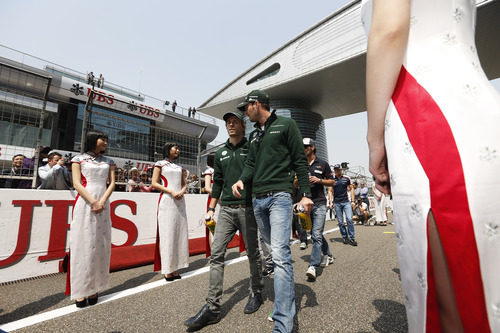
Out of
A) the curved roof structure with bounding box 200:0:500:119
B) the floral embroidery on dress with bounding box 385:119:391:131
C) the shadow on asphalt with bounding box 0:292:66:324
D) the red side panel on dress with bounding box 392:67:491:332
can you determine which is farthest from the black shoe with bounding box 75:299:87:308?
the curved roof structure with bounding box 200:0:500:119

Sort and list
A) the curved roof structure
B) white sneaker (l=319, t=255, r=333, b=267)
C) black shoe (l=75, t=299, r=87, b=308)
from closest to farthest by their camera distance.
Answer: black shoe (l=75, t=299, r=87, b=308)
white sneaker (l=319, t=255, r=333, b=267)
the curved roof structure

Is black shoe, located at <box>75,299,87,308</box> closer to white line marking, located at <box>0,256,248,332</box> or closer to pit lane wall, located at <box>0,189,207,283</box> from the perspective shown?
white line marking, located at <box>0,256,248,332</box>

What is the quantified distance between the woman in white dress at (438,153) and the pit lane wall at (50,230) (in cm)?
440

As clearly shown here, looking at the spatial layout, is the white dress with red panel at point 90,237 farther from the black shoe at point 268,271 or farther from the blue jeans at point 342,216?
the blue jeans at point 342,216

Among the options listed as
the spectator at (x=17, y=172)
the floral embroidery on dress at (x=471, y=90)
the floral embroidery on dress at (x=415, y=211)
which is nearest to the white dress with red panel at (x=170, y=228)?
the spectator at (x=17, y=172)

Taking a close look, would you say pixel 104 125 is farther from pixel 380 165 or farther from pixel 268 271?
pixel 380 165

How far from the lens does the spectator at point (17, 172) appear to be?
4.27 m

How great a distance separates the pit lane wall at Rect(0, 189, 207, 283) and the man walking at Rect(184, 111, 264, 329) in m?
2.30

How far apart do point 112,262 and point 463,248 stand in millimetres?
4523

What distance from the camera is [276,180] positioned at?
223 centimetres

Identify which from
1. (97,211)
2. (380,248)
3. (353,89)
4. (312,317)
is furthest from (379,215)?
(353,89)

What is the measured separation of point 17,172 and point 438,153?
5.86 metres

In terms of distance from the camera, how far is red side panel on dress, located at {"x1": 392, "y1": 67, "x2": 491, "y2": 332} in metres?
0.68

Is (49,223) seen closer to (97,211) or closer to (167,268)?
(97,211)
